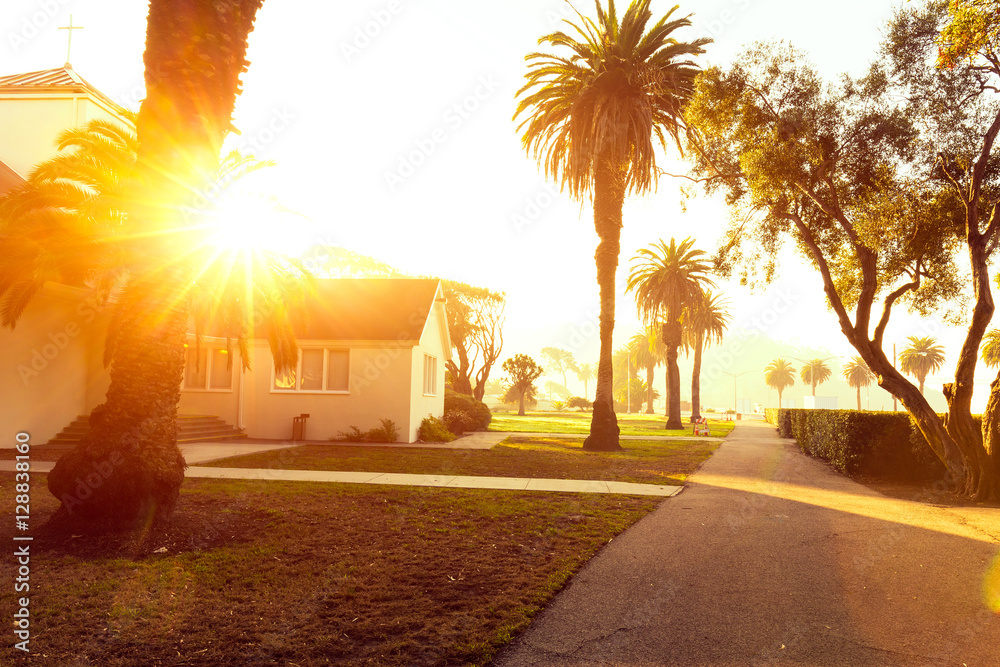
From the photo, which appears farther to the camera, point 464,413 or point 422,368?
point 464,413

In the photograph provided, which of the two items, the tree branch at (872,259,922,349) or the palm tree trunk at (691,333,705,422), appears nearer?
the tree branch at (872,259,922,349)

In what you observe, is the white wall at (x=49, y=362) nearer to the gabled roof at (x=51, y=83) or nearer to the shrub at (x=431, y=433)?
the shrub at (x=431, y=433)

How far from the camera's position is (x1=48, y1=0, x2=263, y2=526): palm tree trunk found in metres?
6.60

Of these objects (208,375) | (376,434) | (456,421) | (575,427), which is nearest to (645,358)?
(575,427)

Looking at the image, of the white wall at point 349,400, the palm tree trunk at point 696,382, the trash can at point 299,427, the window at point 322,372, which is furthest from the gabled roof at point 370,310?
the palm tree trunk at point 696,382

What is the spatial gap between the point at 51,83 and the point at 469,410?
20166 millimetres

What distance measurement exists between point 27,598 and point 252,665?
87.1 inches

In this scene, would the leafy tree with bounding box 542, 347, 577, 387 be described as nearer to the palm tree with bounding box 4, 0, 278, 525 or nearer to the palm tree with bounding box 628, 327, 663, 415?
the palm tree with bounding box 628, 327, 663, 415

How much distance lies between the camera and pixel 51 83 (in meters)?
22.6

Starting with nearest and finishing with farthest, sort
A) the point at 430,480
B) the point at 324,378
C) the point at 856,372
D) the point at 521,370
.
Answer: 1. the point at 430,480
2. the point at 324,378
3. the point at 521,370
4. the point at 856,372

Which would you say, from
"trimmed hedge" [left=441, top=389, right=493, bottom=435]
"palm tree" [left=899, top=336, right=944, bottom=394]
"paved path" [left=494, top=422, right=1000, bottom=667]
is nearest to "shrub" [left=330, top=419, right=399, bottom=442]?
"trimmed hedge" [left=441, top=389, right=493, bottom=435]

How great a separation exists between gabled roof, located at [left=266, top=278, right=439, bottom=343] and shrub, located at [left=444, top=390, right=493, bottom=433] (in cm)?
624

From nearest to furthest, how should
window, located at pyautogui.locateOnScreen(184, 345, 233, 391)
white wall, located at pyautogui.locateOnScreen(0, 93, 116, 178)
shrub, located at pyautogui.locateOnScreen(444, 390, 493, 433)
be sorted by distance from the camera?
window, located at pyautogui.locateOnScreen(184, 345, 233, 391) < white wall, located at pyautogui.locateOnScreen(0, 93, 116, 178) < shrub, located at pyautogui.locateOnScreen(444, 390, 493, 433)

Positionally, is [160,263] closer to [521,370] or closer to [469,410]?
[469,410]
